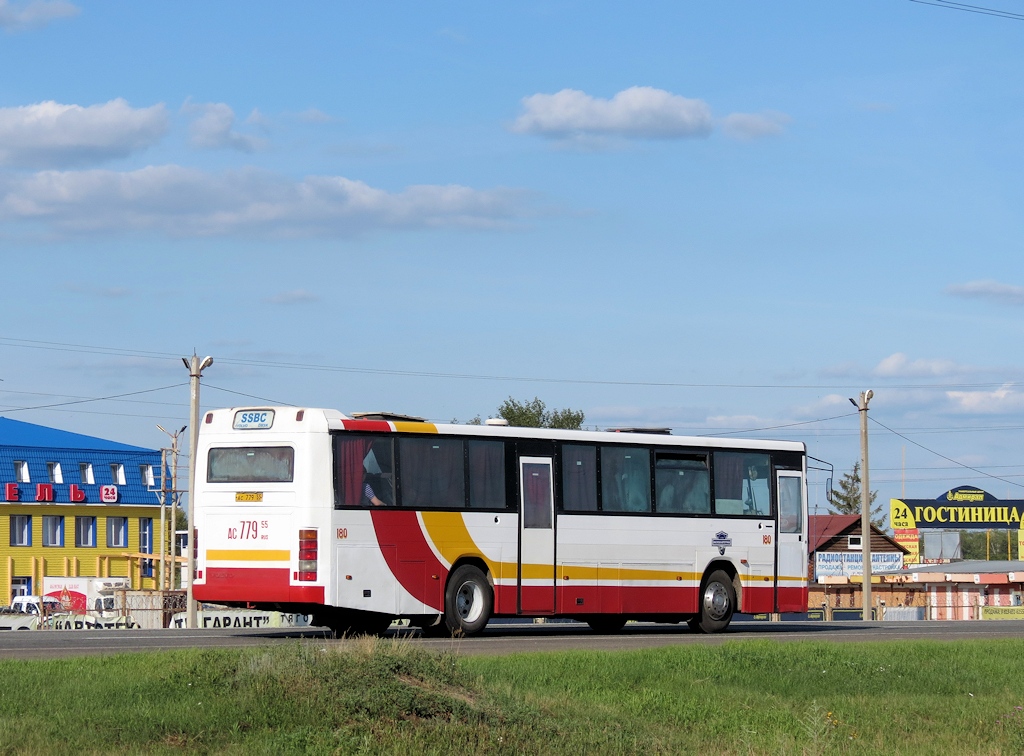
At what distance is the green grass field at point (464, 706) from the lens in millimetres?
10828

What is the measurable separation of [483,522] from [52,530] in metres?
59.2

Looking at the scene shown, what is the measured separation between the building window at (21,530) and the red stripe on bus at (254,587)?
5770 centimetres

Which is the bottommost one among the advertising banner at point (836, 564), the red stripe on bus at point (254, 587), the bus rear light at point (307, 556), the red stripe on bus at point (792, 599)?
the advertising banner at point (836, 564)

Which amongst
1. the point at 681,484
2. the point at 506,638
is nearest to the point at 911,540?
the point at 681,484

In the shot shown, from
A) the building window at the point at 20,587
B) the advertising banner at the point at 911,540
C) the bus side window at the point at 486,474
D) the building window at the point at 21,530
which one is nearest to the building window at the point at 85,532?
the building window at the point at 21,530

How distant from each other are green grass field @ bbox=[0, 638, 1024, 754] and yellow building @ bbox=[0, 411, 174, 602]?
2411 inches

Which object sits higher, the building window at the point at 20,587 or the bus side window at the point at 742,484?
the bus side window at the point at 742,484

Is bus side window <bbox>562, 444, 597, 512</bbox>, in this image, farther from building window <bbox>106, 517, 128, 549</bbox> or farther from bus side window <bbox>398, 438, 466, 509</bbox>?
building window <bbox>106, 517, 128, 549</bbox>

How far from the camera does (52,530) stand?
7669 centimetres

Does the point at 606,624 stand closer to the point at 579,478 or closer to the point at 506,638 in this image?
the point at 579,478

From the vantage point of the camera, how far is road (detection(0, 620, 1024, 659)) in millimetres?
17875

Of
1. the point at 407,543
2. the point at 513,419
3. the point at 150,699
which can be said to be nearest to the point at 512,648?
the point at 407,543

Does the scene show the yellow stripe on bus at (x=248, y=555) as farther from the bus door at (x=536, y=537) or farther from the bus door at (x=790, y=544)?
the bus door at (x=790, y=544)

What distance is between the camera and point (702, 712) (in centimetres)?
1372
